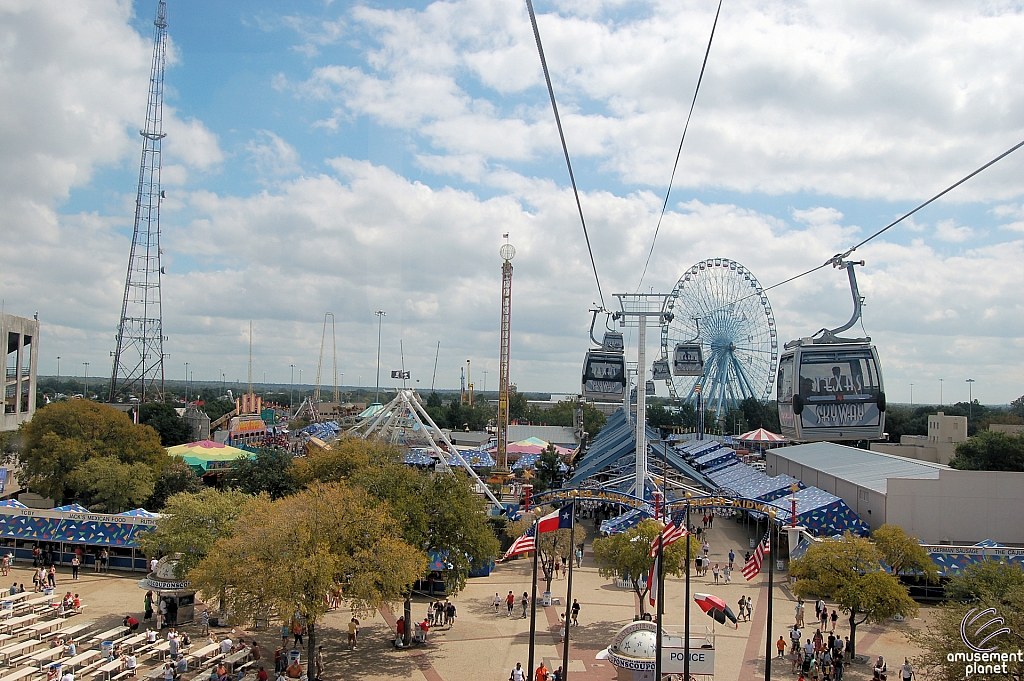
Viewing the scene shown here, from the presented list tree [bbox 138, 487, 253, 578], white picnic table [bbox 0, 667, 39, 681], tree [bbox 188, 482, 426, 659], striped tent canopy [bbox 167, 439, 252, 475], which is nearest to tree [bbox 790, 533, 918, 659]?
tree [bbox 188, 482, 426, 659]

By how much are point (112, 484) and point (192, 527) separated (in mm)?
16851

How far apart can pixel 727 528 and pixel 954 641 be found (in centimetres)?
3132

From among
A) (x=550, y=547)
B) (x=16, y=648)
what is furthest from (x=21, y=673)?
(x=550, y=547)

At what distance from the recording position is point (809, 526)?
109ft

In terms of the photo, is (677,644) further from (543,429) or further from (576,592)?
(543,429)

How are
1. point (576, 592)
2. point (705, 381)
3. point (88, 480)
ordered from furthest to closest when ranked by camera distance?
point (705, 381) → point (88, 480) → point (576, 592)

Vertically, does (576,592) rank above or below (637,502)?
below

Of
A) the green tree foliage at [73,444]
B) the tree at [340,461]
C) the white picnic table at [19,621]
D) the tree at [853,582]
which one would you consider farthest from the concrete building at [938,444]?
the white picnic table at [19,621]

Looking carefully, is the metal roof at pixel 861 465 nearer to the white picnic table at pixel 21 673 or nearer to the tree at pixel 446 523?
the tree at pixel 446 523

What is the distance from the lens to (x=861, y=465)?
144ft

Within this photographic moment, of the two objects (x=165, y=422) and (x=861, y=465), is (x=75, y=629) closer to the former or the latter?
(x=861, y=465)

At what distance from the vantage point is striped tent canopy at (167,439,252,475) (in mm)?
53969

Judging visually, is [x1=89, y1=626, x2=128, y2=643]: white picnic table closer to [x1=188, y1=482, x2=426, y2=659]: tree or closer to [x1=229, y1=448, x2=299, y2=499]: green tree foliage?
[x1=188, y1=482, x2=426, y2=659]: tree

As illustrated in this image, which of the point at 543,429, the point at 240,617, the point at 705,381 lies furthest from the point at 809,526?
the point at 543,429
